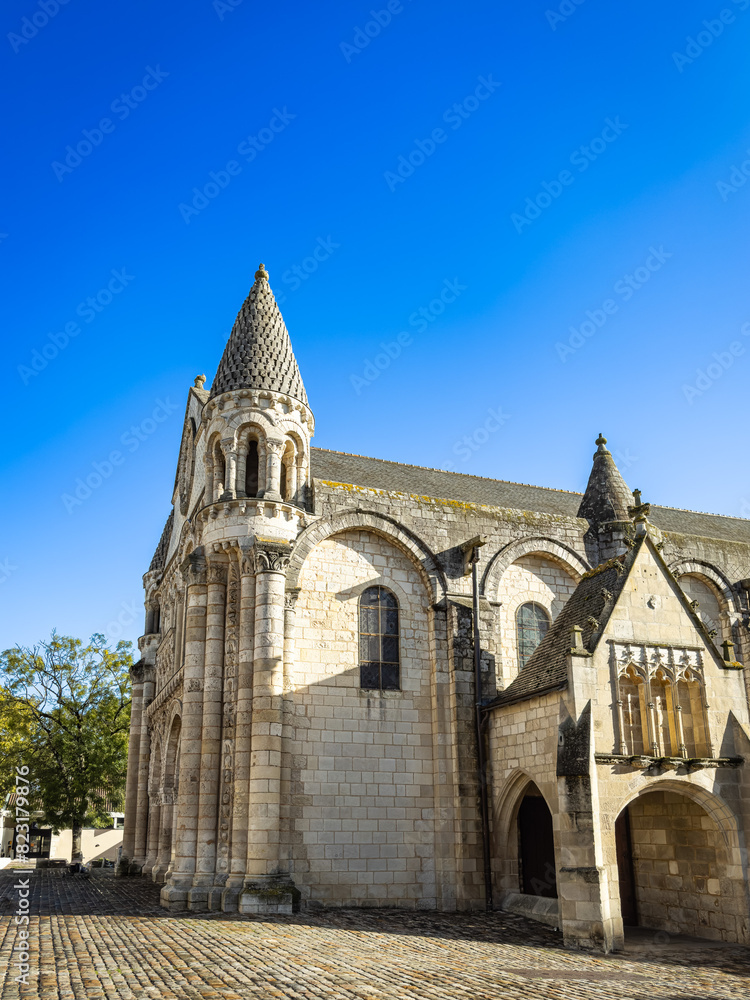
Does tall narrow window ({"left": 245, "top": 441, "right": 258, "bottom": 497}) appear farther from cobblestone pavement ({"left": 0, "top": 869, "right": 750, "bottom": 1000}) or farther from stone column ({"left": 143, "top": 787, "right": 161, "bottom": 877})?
stone column ({"left": 143, "top": 787, "right": 161, "bottom": 877})

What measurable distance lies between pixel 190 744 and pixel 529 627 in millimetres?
9337

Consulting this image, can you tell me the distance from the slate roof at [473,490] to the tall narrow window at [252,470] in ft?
6.36

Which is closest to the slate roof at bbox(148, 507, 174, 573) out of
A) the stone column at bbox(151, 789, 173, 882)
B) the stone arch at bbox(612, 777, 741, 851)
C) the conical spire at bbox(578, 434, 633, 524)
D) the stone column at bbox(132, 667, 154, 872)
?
the stone column at bbox(132, 667, 154, 872)

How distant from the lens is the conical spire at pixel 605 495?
24.1 m

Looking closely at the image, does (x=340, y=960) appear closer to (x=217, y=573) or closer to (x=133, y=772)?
(x=217, y=573)

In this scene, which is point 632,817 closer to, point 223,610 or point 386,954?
point 386,954

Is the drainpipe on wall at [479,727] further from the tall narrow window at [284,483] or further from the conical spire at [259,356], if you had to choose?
the conical spire at [259,356]

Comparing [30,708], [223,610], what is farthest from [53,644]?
[223,610]

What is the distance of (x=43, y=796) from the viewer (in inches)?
1463

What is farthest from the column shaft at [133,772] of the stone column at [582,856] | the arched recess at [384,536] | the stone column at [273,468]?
the stone column at [582,856]

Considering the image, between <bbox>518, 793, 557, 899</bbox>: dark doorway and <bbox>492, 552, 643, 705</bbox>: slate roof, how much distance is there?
101 inches

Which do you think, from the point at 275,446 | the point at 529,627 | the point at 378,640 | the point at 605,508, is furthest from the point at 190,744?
the point at 605,508

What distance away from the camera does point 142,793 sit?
2830cm

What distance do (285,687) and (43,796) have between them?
80.9 feet
